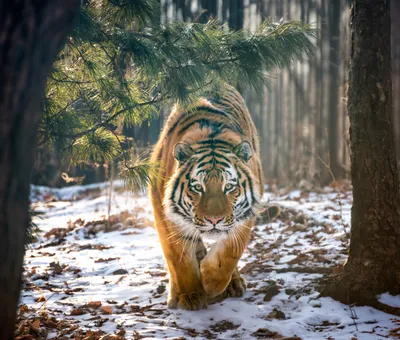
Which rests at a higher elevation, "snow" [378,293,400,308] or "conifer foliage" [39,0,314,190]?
"conifer foliage" [39,0,314,190]

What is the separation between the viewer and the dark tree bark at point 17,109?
1947 millimetres

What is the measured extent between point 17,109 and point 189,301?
8.77 ft

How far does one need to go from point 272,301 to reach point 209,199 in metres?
1.04

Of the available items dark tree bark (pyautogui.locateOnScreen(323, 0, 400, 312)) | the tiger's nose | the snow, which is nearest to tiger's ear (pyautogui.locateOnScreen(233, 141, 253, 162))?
the tiger's nose

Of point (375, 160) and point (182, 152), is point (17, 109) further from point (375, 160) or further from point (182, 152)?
point (375, 160)

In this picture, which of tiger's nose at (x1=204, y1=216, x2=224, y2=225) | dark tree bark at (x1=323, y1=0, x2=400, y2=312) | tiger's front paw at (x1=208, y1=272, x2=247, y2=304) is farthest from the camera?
tiger's front paw at (x1=208, y1=272, x2=247, y2=304)

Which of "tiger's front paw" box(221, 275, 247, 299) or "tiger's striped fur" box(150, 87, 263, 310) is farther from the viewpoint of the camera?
"tiger's front paw" box(221, 275, 247, 299)

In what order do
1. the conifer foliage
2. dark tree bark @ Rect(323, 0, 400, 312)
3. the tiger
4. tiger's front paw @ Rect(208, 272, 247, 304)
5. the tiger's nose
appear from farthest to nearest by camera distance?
tiger's front paw @ Rect(208, 272, 247, 304) → the tiger → the tiger's nose → dark tree bark @ Rect(323, 0, 400, 312) → the conifer foliage

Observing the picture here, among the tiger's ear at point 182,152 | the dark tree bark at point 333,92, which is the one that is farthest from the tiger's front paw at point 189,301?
the dark tree bark at point 333,92

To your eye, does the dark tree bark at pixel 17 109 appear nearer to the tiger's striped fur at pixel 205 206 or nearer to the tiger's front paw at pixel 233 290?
the tiger's striped fur at pixel 205 206

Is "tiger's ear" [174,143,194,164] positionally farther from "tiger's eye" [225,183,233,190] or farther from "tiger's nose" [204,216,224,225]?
"tiger's nose" [204,216,224,225]

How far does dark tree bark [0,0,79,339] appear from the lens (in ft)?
6.39

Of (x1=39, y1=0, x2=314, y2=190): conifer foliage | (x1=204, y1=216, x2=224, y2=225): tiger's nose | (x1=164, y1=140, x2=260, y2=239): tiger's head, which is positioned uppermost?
(x1=39, y1=0, x2=314, y2=190): conifer foliage

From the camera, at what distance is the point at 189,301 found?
421 cm
